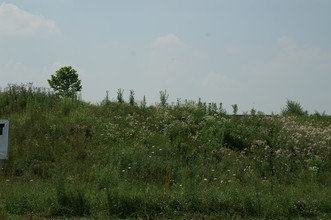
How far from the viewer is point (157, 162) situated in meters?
14.4

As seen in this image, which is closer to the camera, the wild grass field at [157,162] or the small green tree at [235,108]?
the wild grass field at [157,162]

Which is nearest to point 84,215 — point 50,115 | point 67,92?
point 50,115

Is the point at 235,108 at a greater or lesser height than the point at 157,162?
greater

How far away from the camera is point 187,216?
31.6 feet

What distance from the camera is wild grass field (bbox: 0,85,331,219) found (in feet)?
33.0

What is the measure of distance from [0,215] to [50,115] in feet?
31.1

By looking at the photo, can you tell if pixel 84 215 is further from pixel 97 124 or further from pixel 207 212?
pixel 97 124

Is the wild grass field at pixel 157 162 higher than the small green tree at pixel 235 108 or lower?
lower

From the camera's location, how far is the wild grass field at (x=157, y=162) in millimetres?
10070

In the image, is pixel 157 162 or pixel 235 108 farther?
pixel 235 108

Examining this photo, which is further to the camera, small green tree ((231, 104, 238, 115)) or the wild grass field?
small green tree ((231, 104, 238, 115))

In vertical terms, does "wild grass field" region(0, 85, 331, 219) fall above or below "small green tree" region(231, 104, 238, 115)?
below

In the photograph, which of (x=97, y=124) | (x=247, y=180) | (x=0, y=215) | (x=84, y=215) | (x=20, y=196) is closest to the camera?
(x=0, y=215)

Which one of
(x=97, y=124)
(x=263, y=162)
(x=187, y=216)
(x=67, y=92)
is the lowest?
(x=187, y=216)
